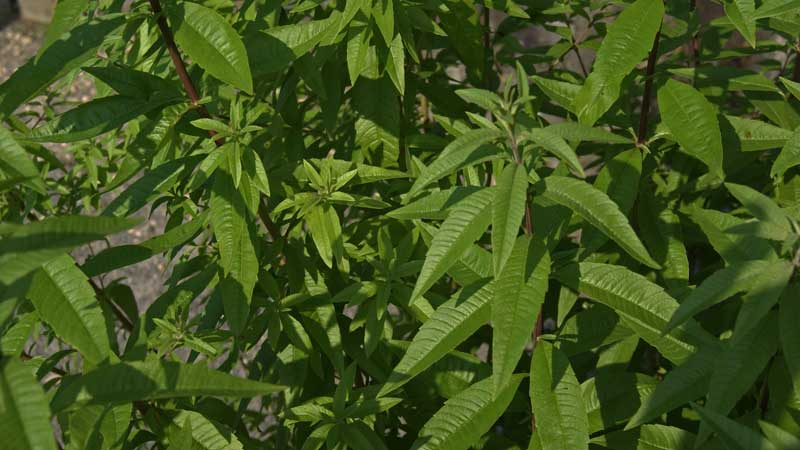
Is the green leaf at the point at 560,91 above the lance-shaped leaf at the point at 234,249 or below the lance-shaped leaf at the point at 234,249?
above

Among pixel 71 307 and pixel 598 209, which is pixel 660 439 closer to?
pixel 598 209

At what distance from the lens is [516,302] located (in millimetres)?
1306

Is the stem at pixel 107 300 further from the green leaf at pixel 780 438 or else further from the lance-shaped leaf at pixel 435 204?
the green leaf at pixel 780 438

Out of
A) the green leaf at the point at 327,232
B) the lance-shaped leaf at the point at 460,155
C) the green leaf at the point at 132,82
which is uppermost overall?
the green leaf at the point at 132,82

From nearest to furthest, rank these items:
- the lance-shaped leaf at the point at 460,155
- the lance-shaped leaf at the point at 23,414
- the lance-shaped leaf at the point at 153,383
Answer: the lance-shaped leaf at the point at 23,414 → the lance-shaped leaf at the point at 153,383 → the lance-shaped leaf at the point at 460,155

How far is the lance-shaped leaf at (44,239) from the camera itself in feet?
2.95

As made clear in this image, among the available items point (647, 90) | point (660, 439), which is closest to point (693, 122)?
point (647, 90)

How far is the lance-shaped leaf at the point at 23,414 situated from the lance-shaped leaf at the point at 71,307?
359 mm

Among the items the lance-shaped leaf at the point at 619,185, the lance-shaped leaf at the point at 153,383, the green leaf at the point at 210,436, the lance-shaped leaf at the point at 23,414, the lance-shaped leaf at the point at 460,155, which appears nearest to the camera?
the lance-shaped leaf at the point at 23,414

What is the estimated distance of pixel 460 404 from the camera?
149 cm

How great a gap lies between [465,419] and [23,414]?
82cm

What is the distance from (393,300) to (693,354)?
2.27 feet

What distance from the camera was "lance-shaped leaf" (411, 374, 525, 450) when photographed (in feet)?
4.72

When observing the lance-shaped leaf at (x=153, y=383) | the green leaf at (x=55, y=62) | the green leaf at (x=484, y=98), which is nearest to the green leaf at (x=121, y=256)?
the green leaf at (x=55, y=62)
